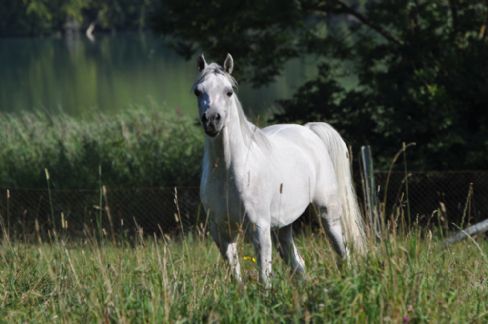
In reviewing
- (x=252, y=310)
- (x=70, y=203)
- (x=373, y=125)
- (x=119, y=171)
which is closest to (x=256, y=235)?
(x=252, y=310)

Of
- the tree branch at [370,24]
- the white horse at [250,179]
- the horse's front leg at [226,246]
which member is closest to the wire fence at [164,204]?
the tree branch at [370,24]

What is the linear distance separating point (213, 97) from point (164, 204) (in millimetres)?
7026

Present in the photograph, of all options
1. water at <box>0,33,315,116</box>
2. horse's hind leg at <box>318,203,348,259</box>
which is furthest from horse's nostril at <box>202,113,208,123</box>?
water at <box>0,33,315,116</box>

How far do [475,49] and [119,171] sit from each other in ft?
18.8

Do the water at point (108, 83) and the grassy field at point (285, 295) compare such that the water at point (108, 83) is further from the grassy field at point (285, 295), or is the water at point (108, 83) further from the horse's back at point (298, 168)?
the grassy field at point (285, 295)

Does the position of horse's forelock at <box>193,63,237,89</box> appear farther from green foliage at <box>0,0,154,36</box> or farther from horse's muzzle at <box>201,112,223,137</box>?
green foliage at <box>0,0,154,36</box>

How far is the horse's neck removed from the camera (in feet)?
17.0

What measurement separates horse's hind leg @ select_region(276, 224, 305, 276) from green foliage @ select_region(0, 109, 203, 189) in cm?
695

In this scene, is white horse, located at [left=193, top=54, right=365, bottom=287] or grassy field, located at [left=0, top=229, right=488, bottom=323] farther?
white horse, located at [left=193, top=54, right=365, bottom=287]

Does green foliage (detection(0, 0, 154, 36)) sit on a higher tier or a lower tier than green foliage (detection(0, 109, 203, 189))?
higher

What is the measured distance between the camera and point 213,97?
16.3 feet

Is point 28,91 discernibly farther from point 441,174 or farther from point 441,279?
point 441,279

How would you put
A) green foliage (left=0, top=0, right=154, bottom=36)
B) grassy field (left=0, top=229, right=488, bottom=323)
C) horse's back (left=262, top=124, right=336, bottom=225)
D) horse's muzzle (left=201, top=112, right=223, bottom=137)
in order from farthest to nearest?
green foliage (left=0, top=0, right=154, bottom=36)
horse's back (left=262, top=124, right=336, bottom=225)
horse's muzzle (left=201, top=112, right=223, bottom=137)
grassy field (left=0, top=229, right=488, bottom=323)

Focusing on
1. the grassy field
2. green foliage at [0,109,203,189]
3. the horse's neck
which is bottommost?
green foliage at [0,109,203,189]
